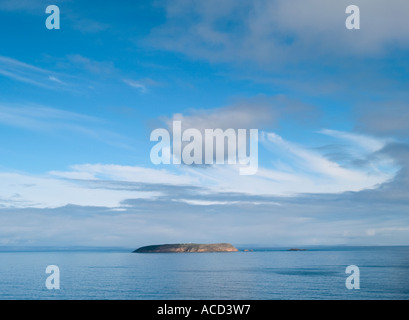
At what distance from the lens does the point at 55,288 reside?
92.2 meters

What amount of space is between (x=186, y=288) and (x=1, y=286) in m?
50.2

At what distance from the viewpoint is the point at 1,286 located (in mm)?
96000

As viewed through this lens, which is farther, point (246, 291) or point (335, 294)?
point (246, 291)
